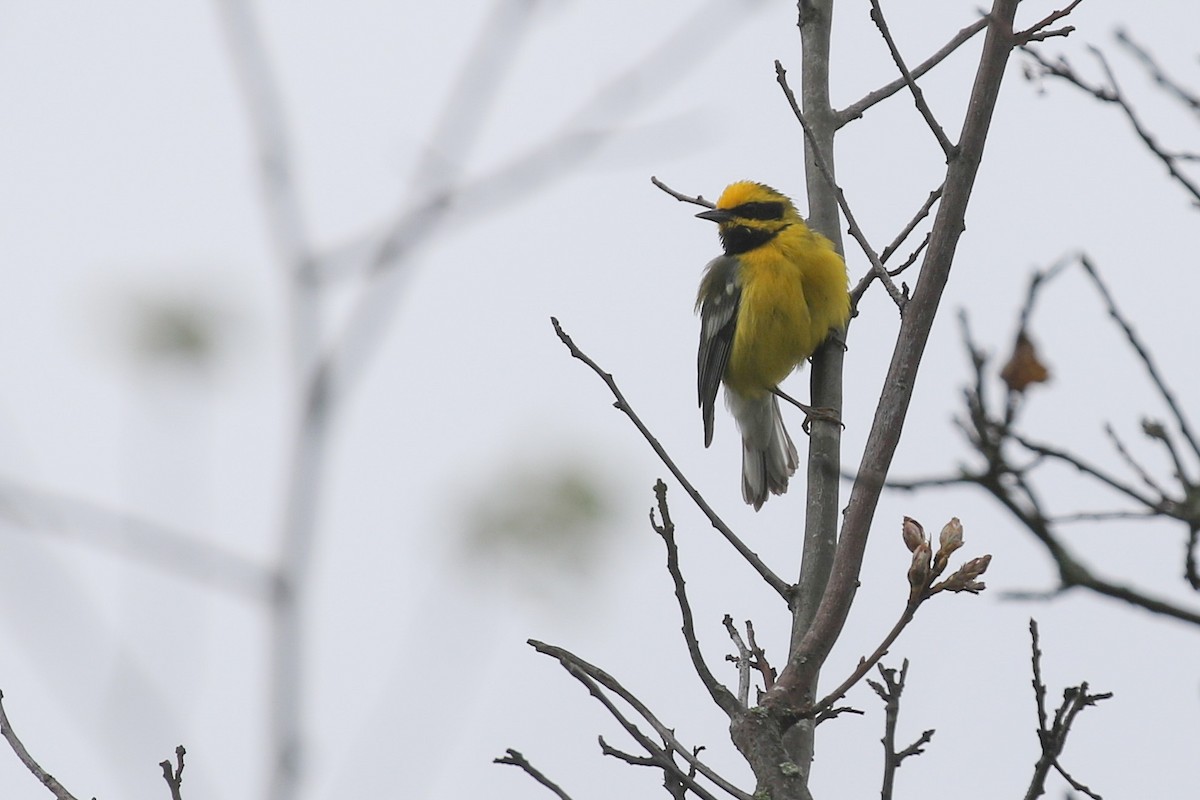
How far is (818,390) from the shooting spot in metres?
4.94

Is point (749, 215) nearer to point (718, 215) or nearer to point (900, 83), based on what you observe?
point (718, 215)

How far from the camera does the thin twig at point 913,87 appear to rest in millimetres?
3494

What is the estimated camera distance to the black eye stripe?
24.2ft

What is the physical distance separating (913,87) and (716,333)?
12.3ft

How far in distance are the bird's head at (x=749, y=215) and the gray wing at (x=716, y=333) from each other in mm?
125

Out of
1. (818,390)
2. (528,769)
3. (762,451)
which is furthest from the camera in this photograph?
(762,451)

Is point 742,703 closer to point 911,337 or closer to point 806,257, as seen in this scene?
point 911,337

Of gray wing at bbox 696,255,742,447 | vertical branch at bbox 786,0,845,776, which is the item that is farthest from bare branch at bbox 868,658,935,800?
gray wing at bbox 696,255,742,447

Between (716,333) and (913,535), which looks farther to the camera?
(716,333)

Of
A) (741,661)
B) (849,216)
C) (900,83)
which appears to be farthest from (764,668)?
(900,83)

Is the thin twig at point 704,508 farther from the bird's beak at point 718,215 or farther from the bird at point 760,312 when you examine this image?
the bird's beak at point 718,215

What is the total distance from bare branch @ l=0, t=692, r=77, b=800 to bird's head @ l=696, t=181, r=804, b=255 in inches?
190

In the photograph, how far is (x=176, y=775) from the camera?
331 cm

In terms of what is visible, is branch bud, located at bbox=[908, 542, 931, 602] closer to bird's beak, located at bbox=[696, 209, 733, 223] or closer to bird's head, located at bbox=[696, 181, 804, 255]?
bird's head, located at bbox=[696, 181, 804, 255]
